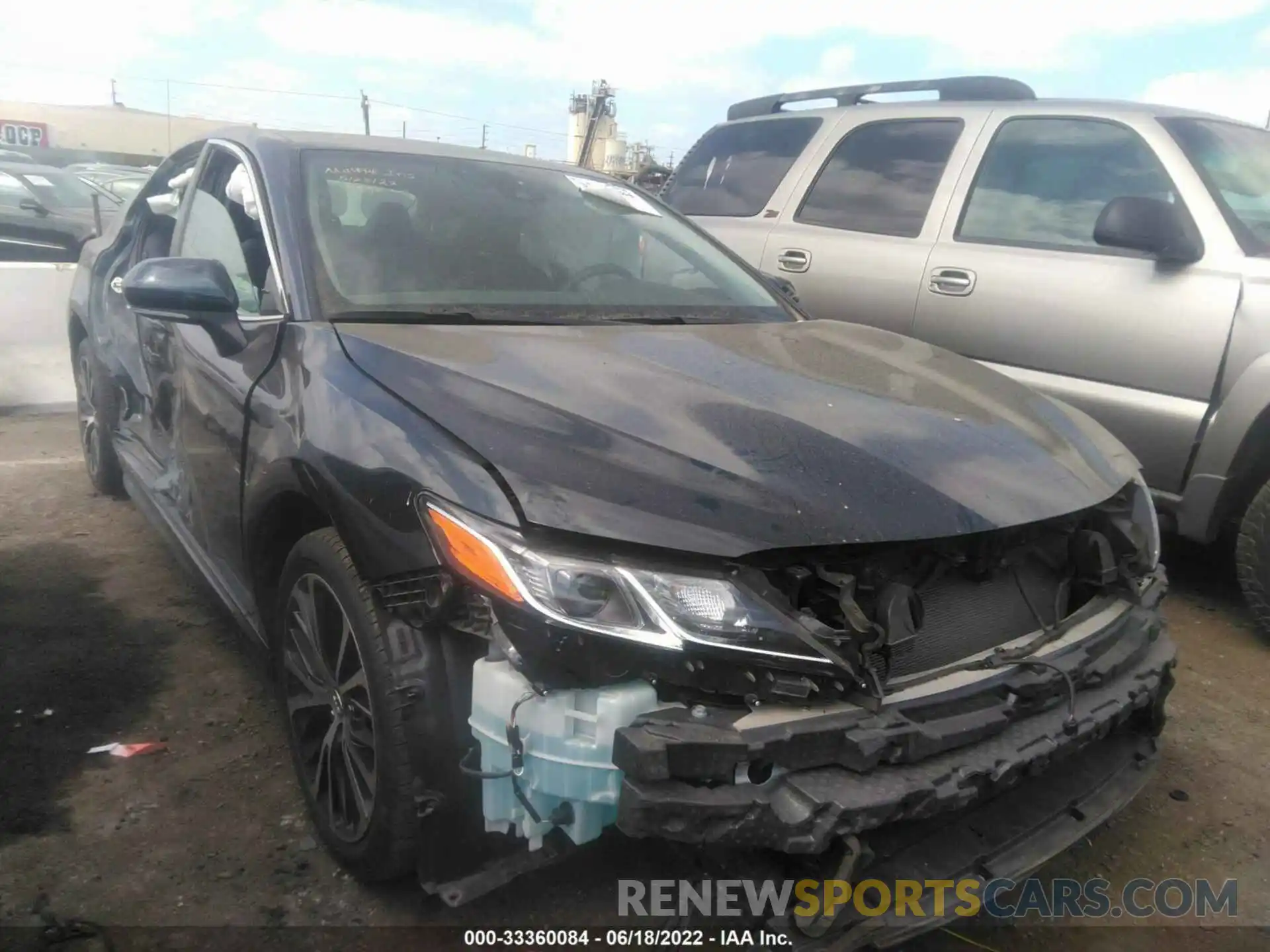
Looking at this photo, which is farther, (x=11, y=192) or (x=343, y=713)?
(x=11, y=192)

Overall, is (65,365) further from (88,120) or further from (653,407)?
(88,120)

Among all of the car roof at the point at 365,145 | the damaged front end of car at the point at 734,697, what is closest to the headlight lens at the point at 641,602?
the damaged front end of car at the point at 734,697

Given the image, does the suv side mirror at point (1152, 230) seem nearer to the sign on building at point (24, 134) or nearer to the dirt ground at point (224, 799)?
the dirt ground at point (224, 799)

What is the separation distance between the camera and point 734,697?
171 centimetres

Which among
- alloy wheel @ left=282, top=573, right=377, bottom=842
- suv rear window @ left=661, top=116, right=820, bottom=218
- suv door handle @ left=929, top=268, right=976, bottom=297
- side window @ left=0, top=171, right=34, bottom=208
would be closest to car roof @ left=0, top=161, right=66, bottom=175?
side window @ left=0, top=171, right=34, bottom=208

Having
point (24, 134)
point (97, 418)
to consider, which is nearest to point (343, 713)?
point (97, 418)

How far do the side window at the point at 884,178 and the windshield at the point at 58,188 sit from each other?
8.07 m

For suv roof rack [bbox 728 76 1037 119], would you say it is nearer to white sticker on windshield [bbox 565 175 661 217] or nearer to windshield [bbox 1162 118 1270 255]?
windshield [bbox 1162 118 1270 255]

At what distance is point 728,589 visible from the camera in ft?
5.71

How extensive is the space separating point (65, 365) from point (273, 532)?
6011mm

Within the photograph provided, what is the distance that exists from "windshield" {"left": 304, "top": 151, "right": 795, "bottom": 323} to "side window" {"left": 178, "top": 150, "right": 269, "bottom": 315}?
0.71ft

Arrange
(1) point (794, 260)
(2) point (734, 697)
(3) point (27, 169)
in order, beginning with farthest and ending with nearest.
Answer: (3) point (27, 169), (1) point (794, 260), (2) point (734, 697)

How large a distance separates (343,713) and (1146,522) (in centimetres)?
194

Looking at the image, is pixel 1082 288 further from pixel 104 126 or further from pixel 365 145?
pixel 104 126
